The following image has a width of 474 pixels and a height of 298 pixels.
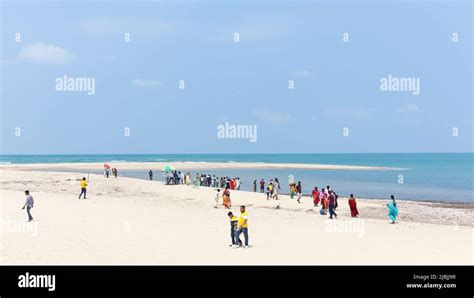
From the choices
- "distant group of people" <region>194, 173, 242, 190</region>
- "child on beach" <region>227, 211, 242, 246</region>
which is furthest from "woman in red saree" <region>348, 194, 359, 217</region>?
"distant group of people" <region>194, 173, 242, 190</region>

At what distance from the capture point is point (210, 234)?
21188 mm

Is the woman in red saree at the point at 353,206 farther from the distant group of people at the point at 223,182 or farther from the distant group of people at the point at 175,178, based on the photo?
the distant group of people at the point at 175,178

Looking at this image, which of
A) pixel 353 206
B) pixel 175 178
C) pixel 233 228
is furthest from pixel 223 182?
pixel 233 228

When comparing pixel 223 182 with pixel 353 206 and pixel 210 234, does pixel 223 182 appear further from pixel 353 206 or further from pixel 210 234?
pixel 210 234

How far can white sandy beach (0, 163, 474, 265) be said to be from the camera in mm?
16547

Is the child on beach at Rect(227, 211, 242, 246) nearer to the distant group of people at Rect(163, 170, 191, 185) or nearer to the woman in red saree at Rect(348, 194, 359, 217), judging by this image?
the woman in red saree at Rect(348, 194, 359, 217)

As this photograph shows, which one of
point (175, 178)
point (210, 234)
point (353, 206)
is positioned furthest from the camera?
point (175, 178)

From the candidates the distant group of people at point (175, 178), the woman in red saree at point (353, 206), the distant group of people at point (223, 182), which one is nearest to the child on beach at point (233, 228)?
the woman in red saree at point (353, 206)

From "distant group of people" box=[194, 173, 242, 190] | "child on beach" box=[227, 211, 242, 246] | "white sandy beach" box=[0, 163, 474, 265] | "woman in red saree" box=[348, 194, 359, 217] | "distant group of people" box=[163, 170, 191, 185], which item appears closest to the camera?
"white sandy beach" box=[0, 163, 474, 265]

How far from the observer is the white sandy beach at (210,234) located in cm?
1655

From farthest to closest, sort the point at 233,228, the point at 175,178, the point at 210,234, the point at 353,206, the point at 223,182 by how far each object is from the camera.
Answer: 1. the point at 223,182
2. the point at 175,178
3. the point at 353,206
4. the point at 210,234
5. the point at 233,228

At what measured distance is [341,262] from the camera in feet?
52.4

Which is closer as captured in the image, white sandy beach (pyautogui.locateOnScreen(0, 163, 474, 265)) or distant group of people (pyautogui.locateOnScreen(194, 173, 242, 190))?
white sandy beach (pyautogui.locateOnScreen(0, 163, 474, 265))
